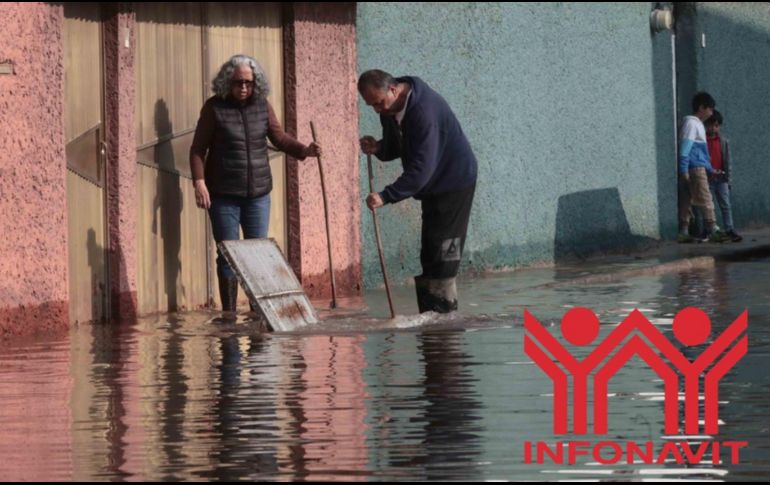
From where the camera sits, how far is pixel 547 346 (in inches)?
480

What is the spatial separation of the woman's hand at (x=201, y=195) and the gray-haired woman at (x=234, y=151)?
0.28 ft

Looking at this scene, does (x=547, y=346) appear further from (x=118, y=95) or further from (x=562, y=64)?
(x=562, y=64)

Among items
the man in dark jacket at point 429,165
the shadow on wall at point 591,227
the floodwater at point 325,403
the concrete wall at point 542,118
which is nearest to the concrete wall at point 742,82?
the concrete wall at point 542,118

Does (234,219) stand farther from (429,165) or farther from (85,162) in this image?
(429,165)

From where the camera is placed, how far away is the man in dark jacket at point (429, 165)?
12.8 meters

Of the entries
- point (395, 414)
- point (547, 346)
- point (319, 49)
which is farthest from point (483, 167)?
point (395, 414)

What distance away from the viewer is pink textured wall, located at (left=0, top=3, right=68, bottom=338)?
13211 millimetres

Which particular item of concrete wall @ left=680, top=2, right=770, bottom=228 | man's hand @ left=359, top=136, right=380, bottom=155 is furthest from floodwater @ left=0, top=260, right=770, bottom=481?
concrete wall @ left=680, top=2, right=770, bottom=228

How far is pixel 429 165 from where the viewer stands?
12773mm

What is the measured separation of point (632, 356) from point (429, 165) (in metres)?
2.24

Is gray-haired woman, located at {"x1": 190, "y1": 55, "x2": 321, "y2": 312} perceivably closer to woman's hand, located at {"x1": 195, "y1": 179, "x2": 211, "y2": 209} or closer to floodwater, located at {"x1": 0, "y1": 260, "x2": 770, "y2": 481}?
woman's hand, located at {"x1": 195, "y1": 179, "x2": 211, "y2": 209}

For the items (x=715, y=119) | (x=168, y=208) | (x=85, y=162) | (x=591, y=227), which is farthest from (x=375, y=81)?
(x=715, y=119)

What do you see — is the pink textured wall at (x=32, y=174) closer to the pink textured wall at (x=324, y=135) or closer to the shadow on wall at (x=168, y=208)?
the shadow on wall at (x=168, y=208)

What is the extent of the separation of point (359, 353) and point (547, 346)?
1.16m
